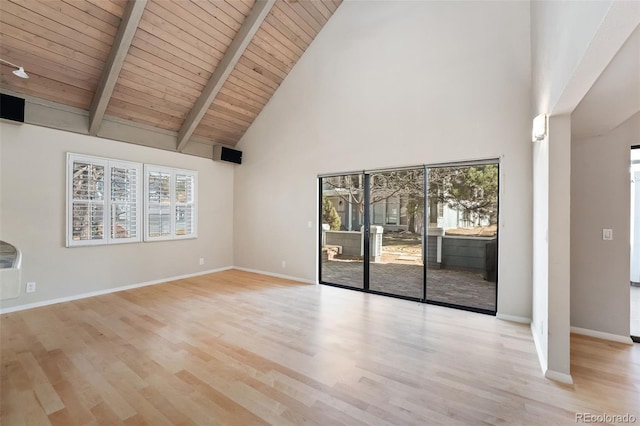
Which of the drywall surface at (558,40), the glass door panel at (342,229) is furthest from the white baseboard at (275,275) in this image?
the drywall surface at (558,40)

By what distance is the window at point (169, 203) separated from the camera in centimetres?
509

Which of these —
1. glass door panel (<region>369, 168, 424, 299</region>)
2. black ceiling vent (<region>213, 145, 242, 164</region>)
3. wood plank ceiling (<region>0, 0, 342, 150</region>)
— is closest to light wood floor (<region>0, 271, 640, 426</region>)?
glass door panel (<region>369, 168, 424, 299</region>)

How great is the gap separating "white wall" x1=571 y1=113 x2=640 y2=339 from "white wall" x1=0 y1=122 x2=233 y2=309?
6.21 metres

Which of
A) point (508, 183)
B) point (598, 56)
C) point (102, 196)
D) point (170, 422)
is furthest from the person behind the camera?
point (102, 196)

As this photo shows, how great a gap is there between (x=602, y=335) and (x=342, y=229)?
3523 mm

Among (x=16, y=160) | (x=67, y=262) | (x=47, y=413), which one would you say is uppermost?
(x=16, y=160)

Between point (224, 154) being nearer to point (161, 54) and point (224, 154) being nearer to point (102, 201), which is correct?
point (161, 54)

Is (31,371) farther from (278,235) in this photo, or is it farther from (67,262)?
(278,235)

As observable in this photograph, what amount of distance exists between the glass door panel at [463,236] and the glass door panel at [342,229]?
1.19 m

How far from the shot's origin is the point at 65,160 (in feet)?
13.5

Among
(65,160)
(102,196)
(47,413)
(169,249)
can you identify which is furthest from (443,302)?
(65,160)

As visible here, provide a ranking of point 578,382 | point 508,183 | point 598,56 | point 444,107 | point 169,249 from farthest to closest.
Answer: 1. point 169,249
2. point 444,107
3. point 508,183
4. point 578,382
5. point 598,56

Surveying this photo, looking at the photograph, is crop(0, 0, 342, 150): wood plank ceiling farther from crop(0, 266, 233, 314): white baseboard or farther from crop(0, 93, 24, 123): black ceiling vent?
crop(0, 266, 233, 314): white baseboard

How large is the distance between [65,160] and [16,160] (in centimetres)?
50
